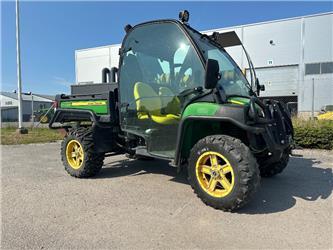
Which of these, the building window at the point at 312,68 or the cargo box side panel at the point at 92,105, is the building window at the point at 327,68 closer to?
the building window at the point at 312,68

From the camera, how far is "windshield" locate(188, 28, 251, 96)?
3.93 m

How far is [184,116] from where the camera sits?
3693mm

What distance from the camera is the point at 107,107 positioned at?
500cm

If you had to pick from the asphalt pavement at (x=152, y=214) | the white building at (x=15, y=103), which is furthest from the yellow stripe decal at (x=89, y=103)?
the white building at (x=15, y=103)

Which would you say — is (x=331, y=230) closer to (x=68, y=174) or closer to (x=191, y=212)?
(x=191, y=212)

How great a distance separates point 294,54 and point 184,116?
24637 millimetres

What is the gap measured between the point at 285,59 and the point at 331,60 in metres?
3.53

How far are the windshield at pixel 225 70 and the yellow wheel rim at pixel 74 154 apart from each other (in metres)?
2.74

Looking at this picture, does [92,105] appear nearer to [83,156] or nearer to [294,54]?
[83,156]

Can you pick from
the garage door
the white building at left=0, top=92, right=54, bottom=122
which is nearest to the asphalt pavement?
the garage door

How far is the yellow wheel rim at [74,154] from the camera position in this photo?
521cm

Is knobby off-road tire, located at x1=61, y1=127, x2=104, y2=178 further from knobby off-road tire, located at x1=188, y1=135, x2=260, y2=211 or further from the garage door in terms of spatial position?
the garage door

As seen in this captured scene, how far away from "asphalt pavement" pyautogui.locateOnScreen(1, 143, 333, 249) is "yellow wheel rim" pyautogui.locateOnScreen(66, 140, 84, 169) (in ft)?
0.94

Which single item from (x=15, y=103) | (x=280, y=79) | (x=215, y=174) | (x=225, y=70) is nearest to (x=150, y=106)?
(x=225, y=70)
